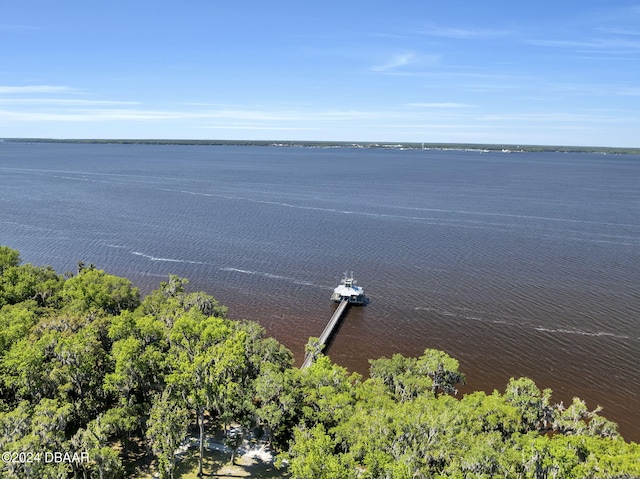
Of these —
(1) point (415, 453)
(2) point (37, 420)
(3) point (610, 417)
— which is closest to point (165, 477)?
(2) point (37, 420)

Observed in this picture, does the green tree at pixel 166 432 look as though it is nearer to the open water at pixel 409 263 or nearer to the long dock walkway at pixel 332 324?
the long dock walkway at pixel 332 324

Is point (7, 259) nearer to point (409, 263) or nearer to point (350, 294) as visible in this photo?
point (350, 294)

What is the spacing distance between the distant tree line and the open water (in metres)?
15.0

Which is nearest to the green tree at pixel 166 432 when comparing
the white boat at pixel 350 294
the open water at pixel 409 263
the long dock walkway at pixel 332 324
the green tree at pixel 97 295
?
the green tree at pixel 97 295

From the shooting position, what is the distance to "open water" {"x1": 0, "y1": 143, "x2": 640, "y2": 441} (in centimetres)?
5366

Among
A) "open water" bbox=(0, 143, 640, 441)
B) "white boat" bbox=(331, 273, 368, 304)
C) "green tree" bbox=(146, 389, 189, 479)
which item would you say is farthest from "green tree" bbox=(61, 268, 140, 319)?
"white boat" bbox=(331, 273, 368, 304)

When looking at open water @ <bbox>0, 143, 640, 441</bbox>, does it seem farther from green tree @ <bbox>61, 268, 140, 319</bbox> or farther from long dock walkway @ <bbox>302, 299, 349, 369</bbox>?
green tree @ <bbox>61, 268, 140, 319</bbox>

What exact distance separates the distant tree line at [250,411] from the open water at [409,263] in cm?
1499

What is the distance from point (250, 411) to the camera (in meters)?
32.6

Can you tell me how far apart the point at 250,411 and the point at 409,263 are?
55.4m

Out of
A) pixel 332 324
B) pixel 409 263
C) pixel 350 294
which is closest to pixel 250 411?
pixel 332 324

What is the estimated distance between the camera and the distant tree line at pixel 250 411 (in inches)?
1041

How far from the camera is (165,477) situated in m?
31.1

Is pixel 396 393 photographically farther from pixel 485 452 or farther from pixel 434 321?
pixel 434 321
